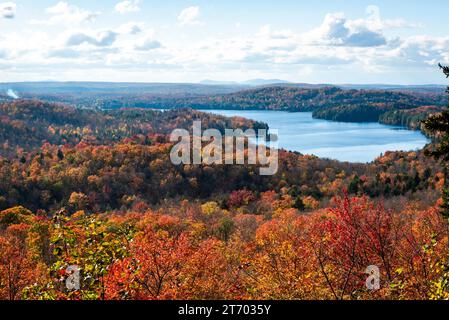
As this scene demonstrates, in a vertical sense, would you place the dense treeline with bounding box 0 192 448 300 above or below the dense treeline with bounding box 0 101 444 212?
above

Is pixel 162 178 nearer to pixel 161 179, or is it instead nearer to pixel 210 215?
pixel 161 179

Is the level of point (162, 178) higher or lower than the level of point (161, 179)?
higher

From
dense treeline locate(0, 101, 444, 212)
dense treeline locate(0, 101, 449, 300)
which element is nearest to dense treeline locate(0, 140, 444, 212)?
dense treeline locate(0, 101, 444, 212)

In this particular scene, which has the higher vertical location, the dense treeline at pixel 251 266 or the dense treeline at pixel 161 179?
the dense treeline at pixel 251 266

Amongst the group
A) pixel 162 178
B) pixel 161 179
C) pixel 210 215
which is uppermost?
pixel 210 215

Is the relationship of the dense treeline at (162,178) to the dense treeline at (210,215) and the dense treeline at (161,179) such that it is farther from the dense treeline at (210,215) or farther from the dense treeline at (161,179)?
the dense treeline at (210,215)

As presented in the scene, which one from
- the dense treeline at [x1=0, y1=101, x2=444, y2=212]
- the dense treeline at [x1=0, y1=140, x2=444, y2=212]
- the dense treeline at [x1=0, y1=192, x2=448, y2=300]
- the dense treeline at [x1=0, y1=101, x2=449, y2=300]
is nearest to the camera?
the dense treeline at [x1=0, y1=192, x2=448, y2=300]

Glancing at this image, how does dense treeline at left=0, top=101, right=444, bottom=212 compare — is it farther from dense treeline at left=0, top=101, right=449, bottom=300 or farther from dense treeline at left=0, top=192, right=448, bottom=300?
dense treeline at left=0, top=192, right=448, bottom=300

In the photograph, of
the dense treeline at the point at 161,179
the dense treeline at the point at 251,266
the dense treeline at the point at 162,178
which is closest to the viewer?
the dense treeline at the point at 251,266

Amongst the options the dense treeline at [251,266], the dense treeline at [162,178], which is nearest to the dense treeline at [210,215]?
the dense treeline at [251,266]

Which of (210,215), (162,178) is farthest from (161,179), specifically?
(210,215)
